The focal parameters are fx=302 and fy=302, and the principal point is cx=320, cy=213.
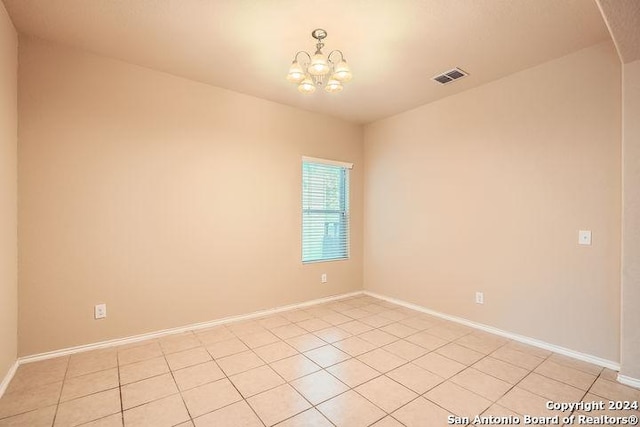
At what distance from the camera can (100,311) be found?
8.90ft

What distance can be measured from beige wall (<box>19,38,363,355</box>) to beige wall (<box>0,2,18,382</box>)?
3.2 inches

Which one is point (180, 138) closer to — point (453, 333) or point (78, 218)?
point (78, 218)

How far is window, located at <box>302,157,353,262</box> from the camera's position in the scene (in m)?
4.13

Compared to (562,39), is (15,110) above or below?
below

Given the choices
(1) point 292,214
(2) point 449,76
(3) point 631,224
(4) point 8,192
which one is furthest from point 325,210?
(4) point 8,192

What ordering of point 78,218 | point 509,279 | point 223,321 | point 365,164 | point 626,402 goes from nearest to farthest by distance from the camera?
point 626,402, point 78,218, point 509,279, point 223,321, point 365,164

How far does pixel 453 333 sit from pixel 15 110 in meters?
4.36

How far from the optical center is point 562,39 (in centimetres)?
241

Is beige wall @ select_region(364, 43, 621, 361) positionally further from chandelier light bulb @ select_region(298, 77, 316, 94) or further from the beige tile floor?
chandelier light bulb @ select_region(298, 77, 316, 94)

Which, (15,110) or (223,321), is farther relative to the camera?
(223,321)

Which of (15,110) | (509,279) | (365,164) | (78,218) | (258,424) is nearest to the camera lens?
(258,424)

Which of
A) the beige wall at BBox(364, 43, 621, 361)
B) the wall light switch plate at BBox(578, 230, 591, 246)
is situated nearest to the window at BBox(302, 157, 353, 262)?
the beige wall at BBox(364, 43, 621, 361)

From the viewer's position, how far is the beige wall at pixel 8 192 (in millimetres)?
2080

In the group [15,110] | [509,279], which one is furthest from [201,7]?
[509,279]
